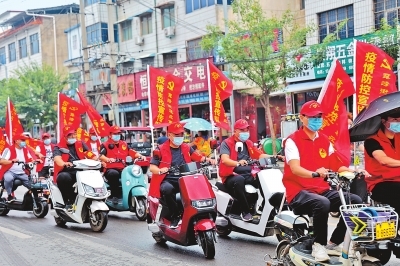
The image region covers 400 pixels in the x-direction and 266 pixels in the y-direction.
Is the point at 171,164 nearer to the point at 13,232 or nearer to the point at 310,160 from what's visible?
the point at 310,160

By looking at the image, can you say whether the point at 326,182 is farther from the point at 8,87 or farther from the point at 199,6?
the point at 8,87

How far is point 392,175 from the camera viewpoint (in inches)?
221

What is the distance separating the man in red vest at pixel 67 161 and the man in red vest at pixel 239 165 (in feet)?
9.23

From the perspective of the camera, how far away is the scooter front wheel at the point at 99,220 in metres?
9.69

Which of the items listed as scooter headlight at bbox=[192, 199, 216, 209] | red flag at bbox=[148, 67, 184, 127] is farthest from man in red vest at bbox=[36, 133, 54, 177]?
scooter headlight at bbox=[192, 199, 216, 209]

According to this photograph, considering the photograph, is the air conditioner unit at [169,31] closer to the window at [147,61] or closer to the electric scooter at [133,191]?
the window at [147,61]

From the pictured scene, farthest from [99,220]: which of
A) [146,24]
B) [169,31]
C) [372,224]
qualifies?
[146,24]

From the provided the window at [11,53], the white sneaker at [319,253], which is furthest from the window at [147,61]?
the white sneaker at [319,253]

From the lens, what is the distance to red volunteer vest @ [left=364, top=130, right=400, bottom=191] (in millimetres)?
5609

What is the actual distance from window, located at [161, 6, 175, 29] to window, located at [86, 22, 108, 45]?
22.9 ft

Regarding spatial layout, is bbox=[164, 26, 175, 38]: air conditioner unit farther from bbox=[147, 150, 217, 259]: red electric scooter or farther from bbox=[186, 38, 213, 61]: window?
bbox=[147, 150, 217, 259]: red electric scooter

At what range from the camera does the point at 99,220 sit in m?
9.76

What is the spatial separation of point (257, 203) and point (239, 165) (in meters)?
0.58

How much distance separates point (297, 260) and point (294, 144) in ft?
3.52
